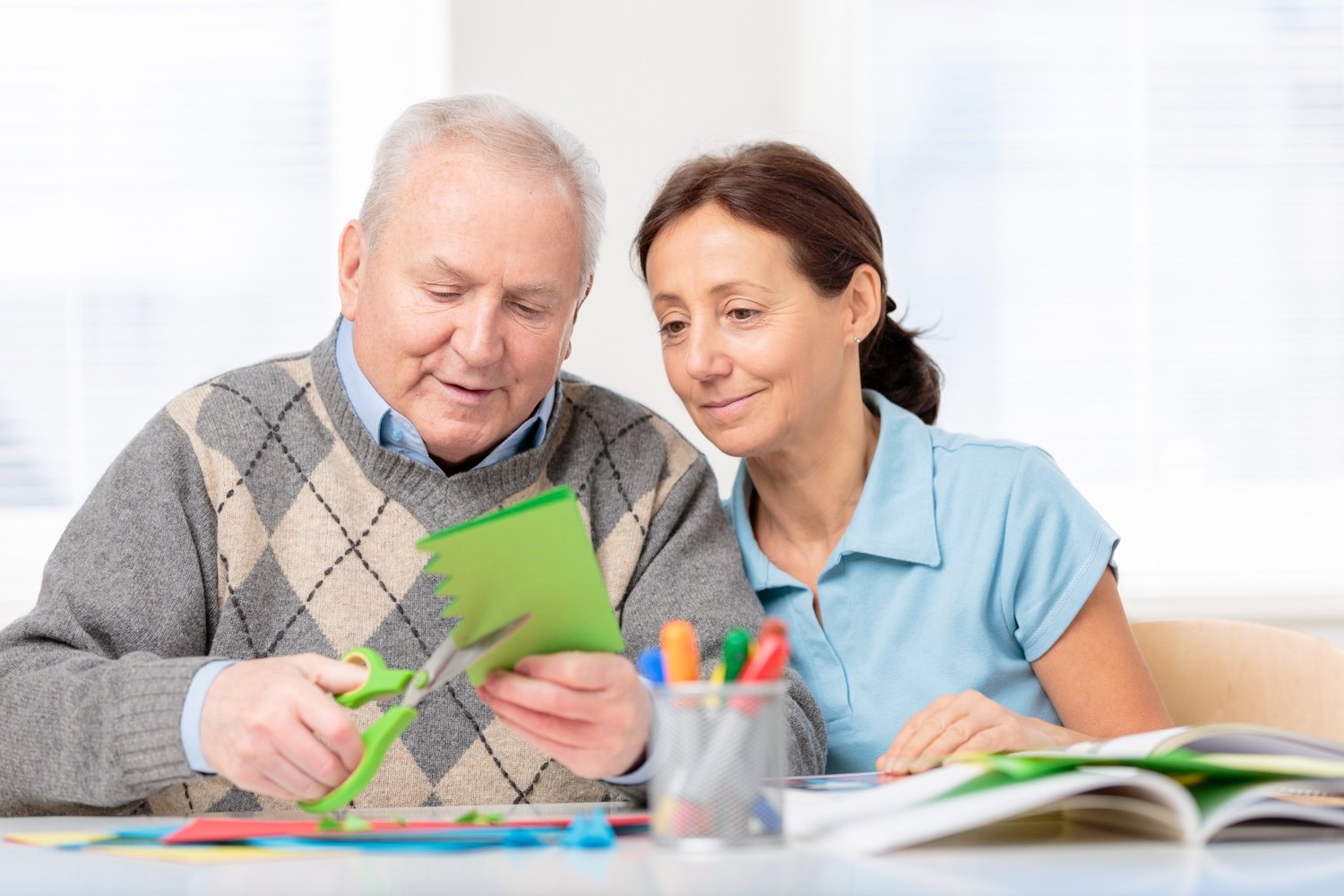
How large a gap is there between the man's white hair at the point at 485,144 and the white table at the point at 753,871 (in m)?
0.78

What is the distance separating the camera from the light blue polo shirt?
1448 mm

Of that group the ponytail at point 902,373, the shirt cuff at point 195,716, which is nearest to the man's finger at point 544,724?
the shirt cuff at point 195,716

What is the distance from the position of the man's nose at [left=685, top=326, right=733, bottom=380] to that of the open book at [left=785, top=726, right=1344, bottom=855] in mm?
704

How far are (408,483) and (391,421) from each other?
7 cm

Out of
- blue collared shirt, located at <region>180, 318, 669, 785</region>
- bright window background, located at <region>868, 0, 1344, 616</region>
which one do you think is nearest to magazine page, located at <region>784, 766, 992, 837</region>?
blue collared shirt, located at <region>180, 318, 669, 785</region>

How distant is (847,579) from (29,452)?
182 centimetres

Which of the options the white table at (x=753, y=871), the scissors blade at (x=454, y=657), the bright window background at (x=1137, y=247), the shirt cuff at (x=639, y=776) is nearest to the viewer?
the white table at (x=753, y=871)

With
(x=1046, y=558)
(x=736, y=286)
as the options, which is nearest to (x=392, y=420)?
(x=736, y=286)

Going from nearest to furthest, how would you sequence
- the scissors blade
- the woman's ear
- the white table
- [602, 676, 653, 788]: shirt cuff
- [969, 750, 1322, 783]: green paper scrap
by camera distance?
1. the white table
2. [969, 750, 1322, 783]: green paper scrap
3. the scissors blade
4. [602, 676, 653, 788]: shirt cuff
5. the woman's ear

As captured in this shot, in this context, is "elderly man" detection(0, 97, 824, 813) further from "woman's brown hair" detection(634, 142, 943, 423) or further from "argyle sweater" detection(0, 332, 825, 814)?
"woman's brown hair" detection(634, 142, 943, 423)

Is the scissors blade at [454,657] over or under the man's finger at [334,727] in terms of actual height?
over

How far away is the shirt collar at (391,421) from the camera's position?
1.42m

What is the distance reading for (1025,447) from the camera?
1542 millimetres

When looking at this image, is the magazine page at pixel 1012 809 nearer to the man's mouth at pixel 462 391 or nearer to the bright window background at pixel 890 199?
the man's mouth at pixel 462 391
